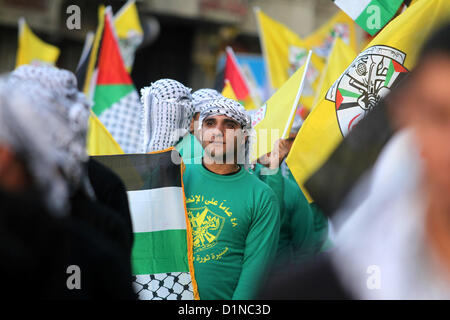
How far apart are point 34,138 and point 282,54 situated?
652 cm

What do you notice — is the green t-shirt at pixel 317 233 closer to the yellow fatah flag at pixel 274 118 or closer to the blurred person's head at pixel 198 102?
the yellow fatah flag at pixel 274 118

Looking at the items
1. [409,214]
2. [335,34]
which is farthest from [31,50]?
[409,214]

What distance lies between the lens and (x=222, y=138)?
3.60 meters

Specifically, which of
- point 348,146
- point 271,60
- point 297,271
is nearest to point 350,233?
point 297,271

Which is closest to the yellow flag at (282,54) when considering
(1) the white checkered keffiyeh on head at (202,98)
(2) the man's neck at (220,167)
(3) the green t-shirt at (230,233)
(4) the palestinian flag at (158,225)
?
(1) the white checkered keffiyeh on head at (202,98)

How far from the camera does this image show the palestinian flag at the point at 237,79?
6887 mm

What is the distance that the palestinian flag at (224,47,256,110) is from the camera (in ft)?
22.6

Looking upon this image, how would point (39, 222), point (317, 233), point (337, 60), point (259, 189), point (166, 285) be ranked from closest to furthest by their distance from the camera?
1. point (39, 222)
2. point (166, 285)
3. point (259, 189)
4. point (317, 233)
5. point (337, 60)

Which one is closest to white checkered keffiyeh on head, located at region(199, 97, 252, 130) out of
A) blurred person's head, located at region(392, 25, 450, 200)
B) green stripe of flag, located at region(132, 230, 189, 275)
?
green stripe of flag, located at region(132, 230, 189, 275)

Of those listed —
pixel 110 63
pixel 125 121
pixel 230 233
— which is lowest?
pixel 230 233

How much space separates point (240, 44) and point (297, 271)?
1717cm

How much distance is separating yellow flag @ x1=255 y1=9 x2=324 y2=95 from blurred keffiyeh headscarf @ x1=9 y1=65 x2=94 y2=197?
5.44 meters

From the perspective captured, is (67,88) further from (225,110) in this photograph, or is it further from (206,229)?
(225,110)

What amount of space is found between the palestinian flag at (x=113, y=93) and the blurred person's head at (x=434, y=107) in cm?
435
